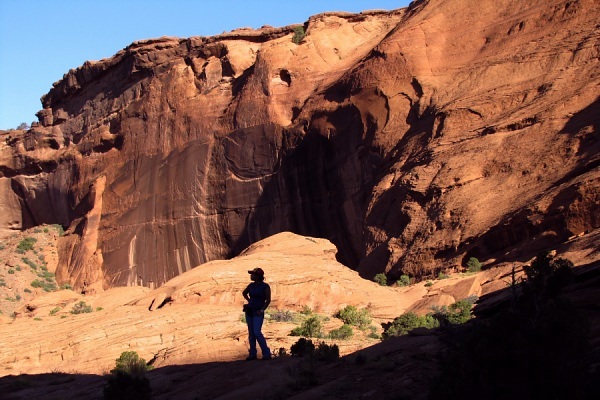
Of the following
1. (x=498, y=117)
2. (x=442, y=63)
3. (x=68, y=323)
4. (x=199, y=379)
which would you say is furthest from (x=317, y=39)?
(x=199, y=379)

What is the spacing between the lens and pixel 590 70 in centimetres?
2684

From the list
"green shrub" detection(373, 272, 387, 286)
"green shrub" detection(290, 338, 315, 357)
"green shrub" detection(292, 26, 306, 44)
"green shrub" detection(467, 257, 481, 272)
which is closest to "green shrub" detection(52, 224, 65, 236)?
"green shrub" detection(292, 26, 306, 44)

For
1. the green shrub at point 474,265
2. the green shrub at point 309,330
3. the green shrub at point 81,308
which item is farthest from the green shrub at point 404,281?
the green shrub at point 309,330

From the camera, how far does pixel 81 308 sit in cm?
2317

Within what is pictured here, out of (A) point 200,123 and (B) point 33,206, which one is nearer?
(A) point 200,123

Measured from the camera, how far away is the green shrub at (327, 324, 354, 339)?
50.9ft

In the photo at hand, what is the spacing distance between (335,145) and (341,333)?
22.4 metres

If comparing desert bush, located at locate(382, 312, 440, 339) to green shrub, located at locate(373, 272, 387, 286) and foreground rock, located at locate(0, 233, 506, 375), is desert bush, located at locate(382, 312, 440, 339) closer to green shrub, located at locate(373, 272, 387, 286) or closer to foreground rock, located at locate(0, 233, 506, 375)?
foreground rock, located at locate(0, 233, 506, 375)

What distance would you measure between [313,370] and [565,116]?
58.0 ft

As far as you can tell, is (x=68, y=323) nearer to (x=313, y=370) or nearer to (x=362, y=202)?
(x=313, y=370)

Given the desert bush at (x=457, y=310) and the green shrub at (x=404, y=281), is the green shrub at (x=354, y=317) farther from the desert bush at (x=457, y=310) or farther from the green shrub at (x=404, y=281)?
the green shrub at (x=404, y=281)

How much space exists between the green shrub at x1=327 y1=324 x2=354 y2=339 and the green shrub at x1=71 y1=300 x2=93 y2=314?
31.1 feet

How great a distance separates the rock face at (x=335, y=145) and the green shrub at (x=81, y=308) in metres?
9.69

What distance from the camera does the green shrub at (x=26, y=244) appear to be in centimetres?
5306
